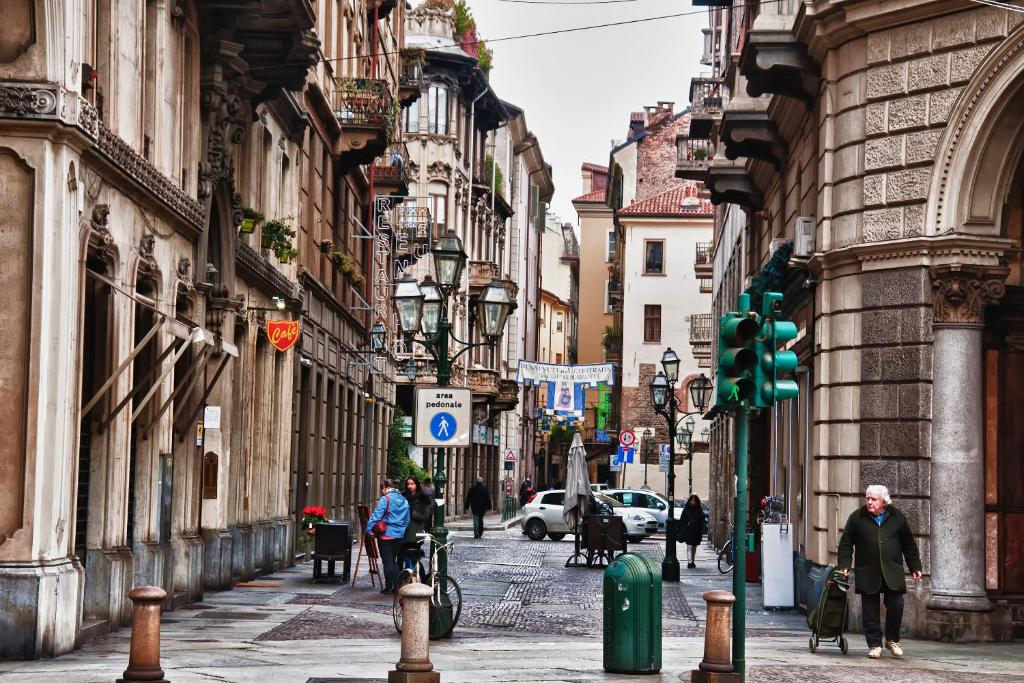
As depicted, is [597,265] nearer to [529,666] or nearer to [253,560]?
[253,560]

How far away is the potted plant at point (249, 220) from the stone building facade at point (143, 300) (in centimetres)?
3

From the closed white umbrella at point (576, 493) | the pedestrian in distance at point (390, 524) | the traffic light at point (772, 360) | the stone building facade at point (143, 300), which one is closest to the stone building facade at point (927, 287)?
the pedestrian in distance at point (390, 524)

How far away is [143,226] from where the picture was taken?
19531 millimetres

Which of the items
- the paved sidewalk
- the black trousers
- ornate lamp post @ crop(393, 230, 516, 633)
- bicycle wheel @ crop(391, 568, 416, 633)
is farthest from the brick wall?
the black trousers

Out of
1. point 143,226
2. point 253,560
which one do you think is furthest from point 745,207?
point 143,226

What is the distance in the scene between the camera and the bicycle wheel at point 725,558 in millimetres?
32969

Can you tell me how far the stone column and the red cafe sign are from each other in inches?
445

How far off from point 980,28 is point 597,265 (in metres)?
99.3

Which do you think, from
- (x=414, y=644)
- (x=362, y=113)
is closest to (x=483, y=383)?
(x=362, y=113)

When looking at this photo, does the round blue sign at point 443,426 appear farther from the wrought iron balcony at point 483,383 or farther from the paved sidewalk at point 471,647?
the wrought iron balcony at point 483,383

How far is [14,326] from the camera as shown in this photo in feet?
51.0

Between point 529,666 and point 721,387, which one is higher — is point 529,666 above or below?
below

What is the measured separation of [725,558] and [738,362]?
868 inches

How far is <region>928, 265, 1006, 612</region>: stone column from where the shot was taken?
19016 mm
